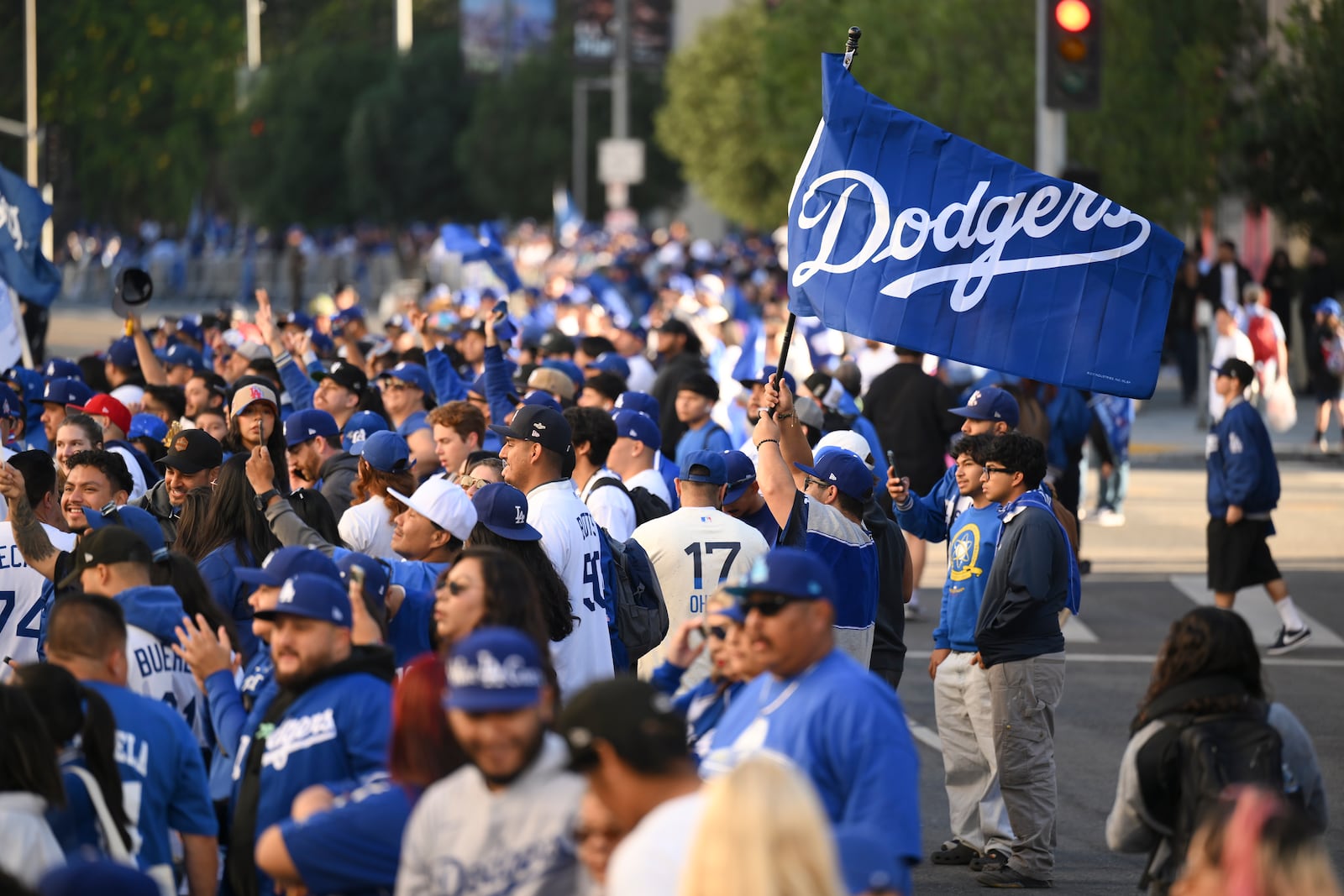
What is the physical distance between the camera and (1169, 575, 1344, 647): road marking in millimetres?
14164

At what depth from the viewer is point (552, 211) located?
6762cm

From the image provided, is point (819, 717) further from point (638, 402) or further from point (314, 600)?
point (638, 402)

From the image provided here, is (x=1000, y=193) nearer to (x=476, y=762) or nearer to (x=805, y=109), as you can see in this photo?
(x=476, y=762)

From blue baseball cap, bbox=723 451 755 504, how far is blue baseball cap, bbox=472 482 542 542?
63.3 inches

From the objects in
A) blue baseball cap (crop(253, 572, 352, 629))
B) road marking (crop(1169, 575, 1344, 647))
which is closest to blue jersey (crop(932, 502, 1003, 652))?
blue baseball cap (crop(253, 572, 352, 629))

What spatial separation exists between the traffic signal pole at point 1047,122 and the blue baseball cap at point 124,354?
6.98 meters

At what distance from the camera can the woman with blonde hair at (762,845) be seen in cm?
367

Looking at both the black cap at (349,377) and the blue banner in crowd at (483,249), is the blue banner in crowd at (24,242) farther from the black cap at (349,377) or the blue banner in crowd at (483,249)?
the blue banner in crowd at (483,249)

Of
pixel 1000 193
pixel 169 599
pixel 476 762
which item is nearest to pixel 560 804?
pixel 476 762

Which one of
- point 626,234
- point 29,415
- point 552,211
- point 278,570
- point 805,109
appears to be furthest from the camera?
point 552,211

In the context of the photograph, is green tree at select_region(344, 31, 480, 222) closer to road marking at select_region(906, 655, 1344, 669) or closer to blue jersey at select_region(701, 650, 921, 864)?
road marking at select_region(906, 655, 1344, 669)

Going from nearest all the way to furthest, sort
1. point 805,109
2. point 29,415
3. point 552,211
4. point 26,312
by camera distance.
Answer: point 29,415 < point 26,312 < point 805,109 < point 552,211

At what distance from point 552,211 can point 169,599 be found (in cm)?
6186

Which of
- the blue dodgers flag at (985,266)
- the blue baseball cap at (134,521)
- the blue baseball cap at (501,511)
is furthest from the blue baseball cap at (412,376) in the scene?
the blue baseball cap at (501,511)
